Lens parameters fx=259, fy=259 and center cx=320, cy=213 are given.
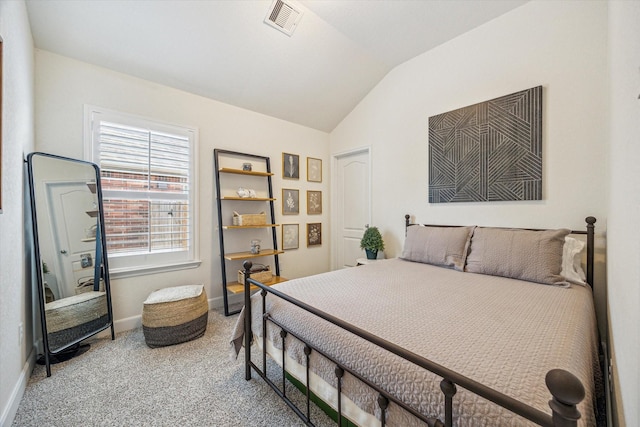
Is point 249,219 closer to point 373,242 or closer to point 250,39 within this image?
point 373,242

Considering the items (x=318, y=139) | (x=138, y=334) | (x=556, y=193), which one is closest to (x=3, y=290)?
Result: (x=138, y=334)

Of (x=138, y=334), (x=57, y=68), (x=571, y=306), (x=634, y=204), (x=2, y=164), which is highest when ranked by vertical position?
(x=57, y=68)

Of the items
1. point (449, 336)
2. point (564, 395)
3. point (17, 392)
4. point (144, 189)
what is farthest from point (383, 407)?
point (144, 189)

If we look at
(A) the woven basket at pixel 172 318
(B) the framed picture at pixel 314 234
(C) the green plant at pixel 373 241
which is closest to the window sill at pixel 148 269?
(A) the woven basket at pixel 172 318

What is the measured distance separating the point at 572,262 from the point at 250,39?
340 cm

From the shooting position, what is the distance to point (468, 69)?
2.73 m

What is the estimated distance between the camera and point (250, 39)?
2.57m

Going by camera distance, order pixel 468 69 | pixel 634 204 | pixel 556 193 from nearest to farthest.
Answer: pixel 634 204 < pixel 556 193 < pixel 468 69

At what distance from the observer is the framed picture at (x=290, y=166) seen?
3740mm

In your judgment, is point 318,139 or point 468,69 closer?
point 468,69

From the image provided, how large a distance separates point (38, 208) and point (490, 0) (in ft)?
13.6

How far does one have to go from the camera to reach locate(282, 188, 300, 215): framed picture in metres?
3.76

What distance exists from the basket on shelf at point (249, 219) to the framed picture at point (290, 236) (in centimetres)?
53

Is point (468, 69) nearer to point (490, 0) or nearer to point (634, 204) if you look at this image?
point (490, 0)
